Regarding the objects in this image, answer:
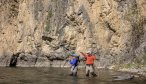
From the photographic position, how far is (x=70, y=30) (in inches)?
1416

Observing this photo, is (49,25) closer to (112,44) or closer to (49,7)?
(49,7)

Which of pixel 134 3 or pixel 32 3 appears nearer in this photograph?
pixel 134 3

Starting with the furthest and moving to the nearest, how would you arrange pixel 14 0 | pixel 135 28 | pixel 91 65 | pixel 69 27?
1. pixel 14 0
2. pixel 69 27
3. pixel 135 28
4. pixel 91 65

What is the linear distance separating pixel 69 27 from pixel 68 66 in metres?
4.53

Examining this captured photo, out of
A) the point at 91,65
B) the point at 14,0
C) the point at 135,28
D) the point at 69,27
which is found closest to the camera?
the point at 91,65

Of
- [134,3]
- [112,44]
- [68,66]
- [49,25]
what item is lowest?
[68,66]

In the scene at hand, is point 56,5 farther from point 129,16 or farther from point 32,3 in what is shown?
point 129,16

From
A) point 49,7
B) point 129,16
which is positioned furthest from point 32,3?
point 129,16

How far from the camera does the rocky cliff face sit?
3366cm

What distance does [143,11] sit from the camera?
34094 millimetres

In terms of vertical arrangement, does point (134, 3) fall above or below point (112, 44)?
above

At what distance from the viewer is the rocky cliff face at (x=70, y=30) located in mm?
33656

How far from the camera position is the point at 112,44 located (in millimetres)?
34344

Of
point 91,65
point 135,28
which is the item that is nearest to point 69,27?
point 135,28
